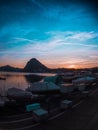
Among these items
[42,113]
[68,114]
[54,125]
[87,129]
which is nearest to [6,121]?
A: [42,113]

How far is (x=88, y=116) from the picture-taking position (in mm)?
11562

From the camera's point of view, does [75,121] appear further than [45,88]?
No

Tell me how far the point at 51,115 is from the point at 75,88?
15.5 m

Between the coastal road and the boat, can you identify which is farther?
the boat

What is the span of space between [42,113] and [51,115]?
1.56 metres

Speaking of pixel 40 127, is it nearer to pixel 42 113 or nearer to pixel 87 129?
pixel 42 113

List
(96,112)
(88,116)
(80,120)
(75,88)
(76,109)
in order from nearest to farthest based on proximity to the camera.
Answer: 1. (80,120)
2. (88,116)
3. (96,112)
4. (76,109)
5. (75,88)

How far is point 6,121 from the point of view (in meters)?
11.5

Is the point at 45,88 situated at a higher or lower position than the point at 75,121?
higher

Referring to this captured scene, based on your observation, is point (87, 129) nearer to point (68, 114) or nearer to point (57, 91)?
point (68, 114)

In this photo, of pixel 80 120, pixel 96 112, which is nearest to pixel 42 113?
pixel 80 120

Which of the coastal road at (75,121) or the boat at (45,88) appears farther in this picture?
the boat at (45,88)

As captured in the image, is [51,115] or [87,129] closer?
[87,129]

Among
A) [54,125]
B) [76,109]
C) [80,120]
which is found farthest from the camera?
[76,109]
